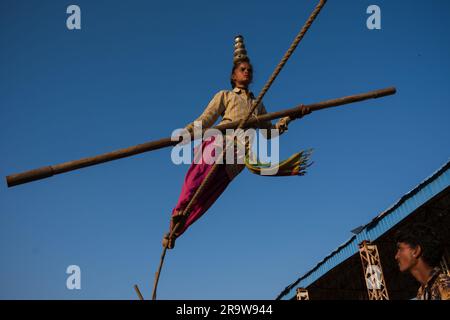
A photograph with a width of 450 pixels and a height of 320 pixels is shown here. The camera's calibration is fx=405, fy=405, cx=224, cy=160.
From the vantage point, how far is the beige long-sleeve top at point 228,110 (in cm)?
389

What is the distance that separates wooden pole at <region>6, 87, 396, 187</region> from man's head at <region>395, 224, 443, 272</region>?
114 cm

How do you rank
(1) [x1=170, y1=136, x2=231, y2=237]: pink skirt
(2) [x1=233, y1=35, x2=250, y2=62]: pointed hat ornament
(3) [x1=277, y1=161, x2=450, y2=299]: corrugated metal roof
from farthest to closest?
(3) [x1=277, y1=161, x2=450, y2=299]: corrugated metal roof
(2) [x1=233, y1=35, x2=250, y2=62]: pointed hat ornament
(1) [x1=170, y1=136, x2=231, y2=237]: pink skirt

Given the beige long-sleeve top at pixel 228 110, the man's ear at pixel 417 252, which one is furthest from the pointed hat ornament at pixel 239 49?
the man's ear at pixel 417 252

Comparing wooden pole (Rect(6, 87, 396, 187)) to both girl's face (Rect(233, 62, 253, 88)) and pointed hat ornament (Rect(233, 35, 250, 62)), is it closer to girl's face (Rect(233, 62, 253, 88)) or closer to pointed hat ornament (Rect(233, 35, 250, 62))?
girl's face (Rect(233, 62, 253, 88))

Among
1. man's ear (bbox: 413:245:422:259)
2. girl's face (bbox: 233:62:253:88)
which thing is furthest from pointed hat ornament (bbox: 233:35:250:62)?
man's ear (bbox: 413:245:422:259)

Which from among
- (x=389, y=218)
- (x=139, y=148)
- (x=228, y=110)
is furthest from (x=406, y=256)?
(x=389, y=218)

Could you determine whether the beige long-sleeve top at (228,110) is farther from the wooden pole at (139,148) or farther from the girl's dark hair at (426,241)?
the girl's dark hair at (426,241)

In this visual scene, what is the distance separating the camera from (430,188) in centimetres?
1189

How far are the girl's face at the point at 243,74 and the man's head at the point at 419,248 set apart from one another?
2.15 metres

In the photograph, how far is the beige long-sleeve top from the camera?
12.8 ft

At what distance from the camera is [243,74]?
4293mm
